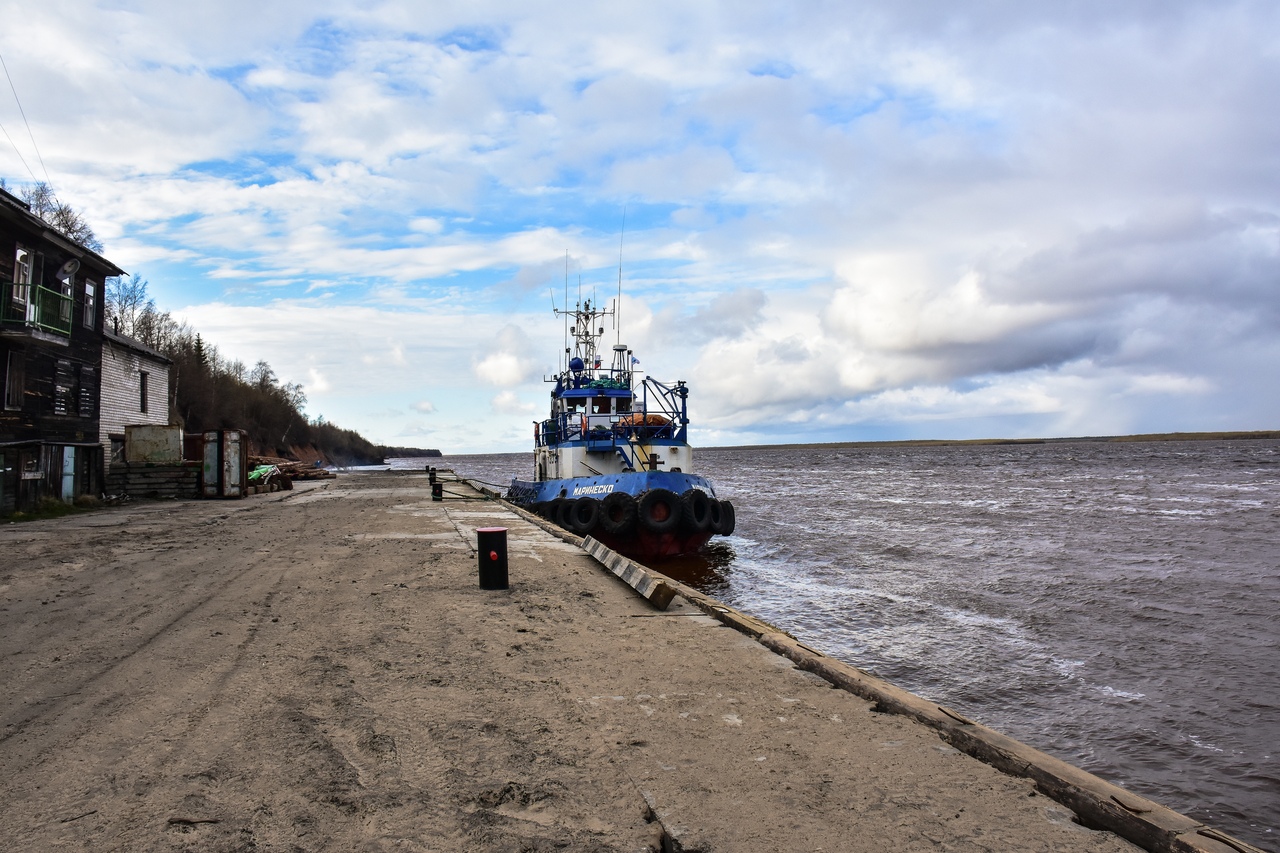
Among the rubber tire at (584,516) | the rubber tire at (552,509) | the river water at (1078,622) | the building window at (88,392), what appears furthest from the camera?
the building window at (88,392)

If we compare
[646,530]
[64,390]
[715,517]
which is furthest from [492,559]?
[64,390]

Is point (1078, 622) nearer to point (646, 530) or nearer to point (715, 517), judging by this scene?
point (715, 517)

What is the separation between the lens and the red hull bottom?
17.4 m

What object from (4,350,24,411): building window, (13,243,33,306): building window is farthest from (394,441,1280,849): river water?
(13,243,33,306): building window

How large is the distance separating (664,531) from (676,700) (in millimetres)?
12505

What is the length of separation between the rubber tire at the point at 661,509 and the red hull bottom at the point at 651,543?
0.22 meters

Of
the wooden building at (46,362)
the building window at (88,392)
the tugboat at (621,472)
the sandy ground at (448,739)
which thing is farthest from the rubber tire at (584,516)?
the building window at (88,392)

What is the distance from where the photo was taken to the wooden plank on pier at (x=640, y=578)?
25.9ft

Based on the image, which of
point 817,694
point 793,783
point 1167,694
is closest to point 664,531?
point 1167,694

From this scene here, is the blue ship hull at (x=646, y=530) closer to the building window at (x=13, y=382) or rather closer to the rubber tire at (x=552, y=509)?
the rubber tire at (x=552, y=509)

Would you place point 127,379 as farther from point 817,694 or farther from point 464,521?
point 817,694

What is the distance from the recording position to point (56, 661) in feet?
18.4

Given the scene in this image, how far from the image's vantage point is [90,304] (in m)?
24.0

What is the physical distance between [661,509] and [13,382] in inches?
665
